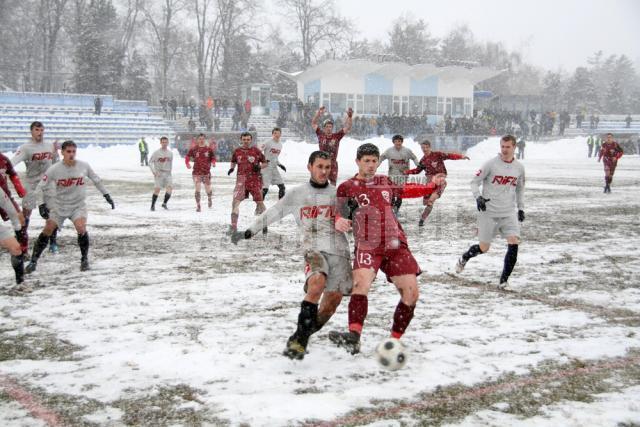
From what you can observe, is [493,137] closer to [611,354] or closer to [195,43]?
[195,43]

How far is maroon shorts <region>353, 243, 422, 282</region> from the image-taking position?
4824 millimetres

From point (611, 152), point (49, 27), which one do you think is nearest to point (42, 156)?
point (611, 152)

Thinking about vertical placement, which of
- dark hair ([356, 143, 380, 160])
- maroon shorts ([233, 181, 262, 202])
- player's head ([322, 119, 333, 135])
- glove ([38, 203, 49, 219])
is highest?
player's head ([322, 119, 333, 135])

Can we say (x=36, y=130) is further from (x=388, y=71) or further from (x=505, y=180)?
(x=388, y=71)

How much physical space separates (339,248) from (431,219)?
8.53m

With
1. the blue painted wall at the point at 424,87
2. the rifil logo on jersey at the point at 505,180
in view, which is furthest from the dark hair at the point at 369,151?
the blue painted wall at the point at 424,87

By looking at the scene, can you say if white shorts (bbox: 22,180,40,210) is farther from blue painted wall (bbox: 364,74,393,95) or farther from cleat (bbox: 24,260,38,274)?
blue painted wall (bbox: 364,74,393,95)

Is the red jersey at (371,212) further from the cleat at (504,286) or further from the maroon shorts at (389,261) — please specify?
the cleat at (504,286)

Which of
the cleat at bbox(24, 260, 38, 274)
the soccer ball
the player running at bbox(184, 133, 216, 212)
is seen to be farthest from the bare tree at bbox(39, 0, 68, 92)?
the soccer ball

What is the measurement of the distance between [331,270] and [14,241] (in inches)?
156

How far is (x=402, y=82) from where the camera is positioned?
50500 mm

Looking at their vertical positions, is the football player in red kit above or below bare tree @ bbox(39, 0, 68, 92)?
below

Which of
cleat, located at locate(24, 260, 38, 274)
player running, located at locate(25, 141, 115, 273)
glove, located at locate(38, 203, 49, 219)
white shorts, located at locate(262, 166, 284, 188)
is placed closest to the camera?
cleat, located at locate(24, 260, 38, 274)

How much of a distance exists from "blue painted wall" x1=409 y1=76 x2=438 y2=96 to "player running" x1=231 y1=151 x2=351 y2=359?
156 feet
